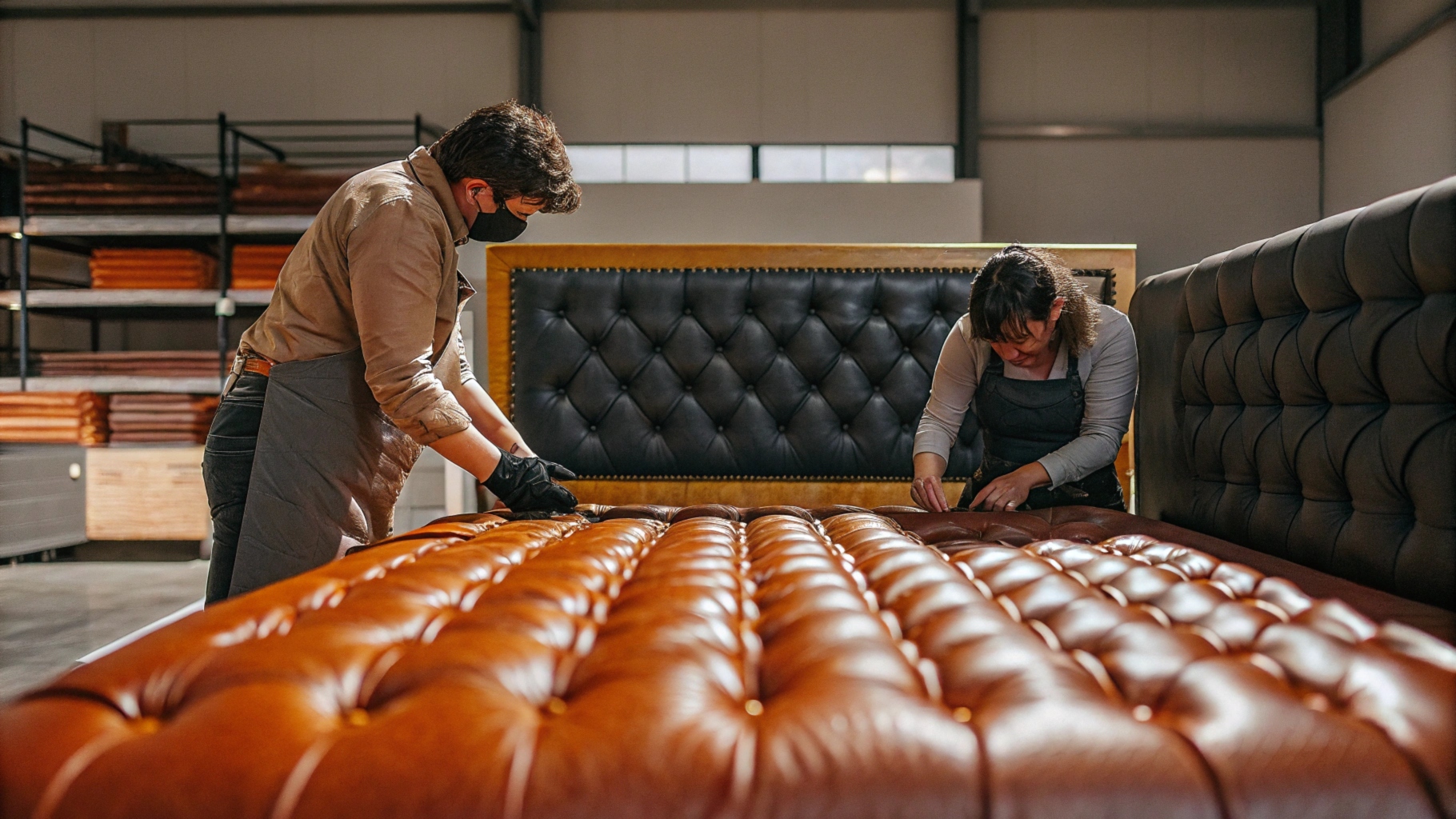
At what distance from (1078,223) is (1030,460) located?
4.10m

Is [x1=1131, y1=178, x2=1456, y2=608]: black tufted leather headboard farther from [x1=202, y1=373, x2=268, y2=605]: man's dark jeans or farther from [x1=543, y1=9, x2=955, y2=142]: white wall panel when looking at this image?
[x1=543, y1=9, x2=955, y2=142]: white wall panel

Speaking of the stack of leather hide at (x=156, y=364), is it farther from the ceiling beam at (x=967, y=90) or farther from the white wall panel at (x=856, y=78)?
the ceiling beam at (x=967, y=90)

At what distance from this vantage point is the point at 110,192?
400cm

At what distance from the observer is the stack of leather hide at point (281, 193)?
397 cm

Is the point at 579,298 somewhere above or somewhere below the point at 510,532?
above

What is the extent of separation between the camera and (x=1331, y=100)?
195 inches

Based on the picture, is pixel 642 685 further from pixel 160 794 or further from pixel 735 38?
pixel 735 38

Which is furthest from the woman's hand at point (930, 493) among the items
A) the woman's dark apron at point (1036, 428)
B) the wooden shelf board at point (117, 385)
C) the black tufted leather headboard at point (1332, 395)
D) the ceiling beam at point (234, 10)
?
the ceiling beam at point (234, 10)

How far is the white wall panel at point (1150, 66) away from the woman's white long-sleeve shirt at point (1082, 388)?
4.04 meters

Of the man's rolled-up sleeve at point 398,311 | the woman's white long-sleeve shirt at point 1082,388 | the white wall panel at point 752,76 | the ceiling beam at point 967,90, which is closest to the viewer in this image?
the man's rolled-up sleeve at point 398,311

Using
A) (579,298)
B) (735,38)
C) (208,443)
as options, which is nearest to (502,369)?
(579,298)

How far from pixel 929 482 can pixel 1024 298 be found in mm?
433

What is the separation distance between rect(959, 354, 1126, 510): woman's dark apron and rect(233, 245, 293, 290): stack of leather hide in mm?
3789

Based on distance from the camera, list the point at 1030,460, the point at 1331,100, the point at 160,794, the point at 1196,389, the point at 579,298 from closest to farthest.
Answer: the point at 160,794 < the point at 1196,389 < the point at 1030,460 < the point at 579,298 < the point at 1331,100
